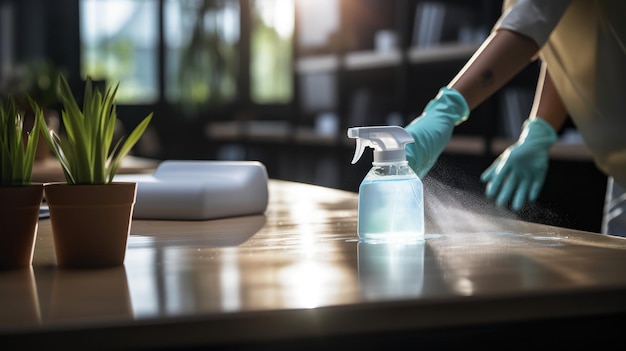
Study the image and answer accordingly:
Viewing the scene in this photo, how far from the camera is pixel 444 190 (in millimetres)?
1025

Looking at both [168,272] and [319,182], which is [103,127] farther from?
[319,182]

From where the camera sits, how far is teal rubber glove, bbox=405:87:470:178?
1.32 metres

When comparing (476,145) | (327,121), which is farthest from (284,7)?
(476,145)

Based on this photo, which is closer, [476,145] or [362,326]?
[362,326]

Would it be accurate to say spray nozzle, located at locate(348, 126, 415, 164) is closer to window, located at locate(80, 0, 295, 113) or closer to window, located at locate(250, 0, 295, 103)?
window, located at locate(250, 0, 295, 103)

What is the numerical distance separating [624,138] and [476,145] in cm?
154

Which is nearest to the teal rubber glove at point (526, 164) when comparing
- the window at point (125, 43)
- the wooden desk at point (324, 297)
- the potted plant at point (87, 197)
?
the wooden desk at point (324, 297)

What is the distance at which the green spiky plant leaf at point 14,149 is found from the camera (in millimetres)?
768

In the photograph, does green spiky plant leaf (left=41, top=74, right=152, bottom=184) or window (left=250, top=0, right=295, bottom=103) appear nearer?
green spiky plant leaf (left=41, top=74, right=152, bottom=184)

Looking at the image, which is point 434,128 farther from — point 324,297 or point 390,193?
point 324,297

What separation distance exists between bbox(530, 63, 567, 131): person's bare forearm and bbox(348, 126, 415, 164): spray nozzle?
37.8 inches

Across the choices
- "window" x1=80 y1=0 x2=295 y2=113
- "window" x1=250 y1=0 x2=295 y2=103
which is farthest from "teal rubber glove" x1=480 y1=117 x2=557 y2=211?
"window" x1=80 y1=0 x2=295 y2=113

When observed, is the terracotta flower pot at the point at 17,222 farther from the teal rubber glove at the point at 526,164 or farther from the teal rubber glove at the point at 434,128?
the teal rubber glove at the point at 526,164

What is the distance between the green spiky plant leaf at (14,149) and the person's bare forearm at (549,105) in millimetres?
1242
